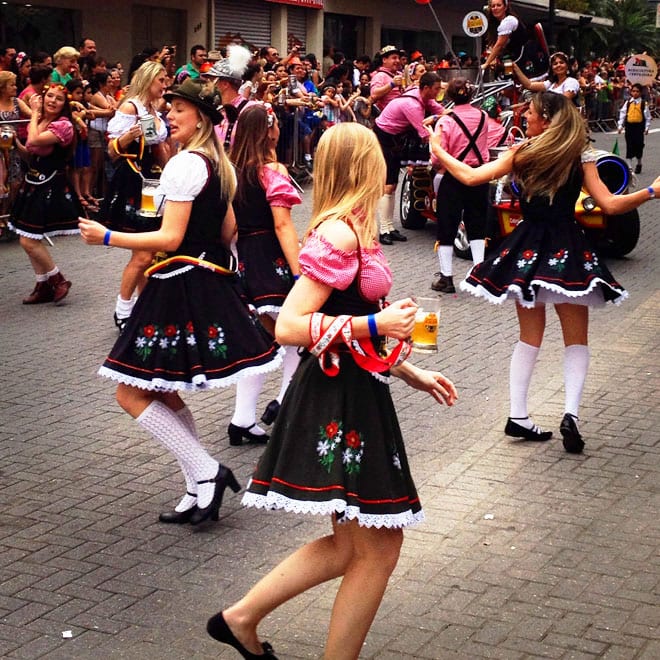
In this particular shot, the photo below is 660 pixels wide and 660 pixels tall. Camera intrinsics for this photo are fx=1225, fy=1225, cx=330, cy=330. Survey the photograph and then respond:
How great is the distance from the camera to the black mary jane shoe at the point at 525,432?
6918 mm

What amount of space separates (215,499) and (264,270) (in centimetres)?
168

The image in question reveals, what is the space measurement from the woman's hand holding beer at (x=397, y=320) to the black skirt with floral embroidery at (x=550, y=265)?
2.97m

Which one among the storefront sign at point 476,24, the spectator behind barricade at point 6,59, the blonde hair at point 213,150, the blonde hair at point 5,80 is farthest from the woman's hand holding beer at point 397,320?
the spectator behind barricade at point 6,59

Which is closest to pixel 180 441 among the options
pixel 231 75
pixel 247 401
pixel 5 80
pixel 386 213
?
pixel 247 401

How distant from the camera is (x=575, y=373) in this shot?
6.79m

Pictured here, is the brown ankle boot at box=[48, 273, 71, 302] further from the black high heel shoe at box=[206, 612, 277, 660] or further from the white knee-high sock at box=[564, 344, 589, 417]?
the black high heel shoe at box=[206, 612, 277, 660]

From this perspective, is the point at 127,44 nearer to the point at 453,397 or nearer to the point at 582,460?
the point at 582,460

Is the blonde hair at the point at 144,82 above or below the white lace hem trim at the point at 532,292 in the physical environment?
above

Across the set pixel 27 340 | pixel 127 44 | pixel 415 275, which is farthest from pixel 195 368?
pixel 127 44

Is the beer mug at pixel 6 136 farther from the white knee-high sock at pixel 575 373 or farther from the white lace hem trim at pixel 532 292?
the white knee-high sock at pixel 575 373

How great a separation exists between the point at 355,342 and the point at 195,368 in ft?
5.80

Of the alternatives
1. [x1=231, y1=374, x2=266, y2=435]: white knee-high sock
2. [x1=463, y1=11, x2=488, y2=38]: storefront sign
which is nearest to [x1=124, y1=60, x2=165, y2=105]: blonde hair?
[x1=231, y1=374, x2=266, y2=435]: white knee-high sock

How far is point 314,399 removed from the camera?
394 centimetres

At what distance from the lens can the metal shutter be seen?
30484mm
